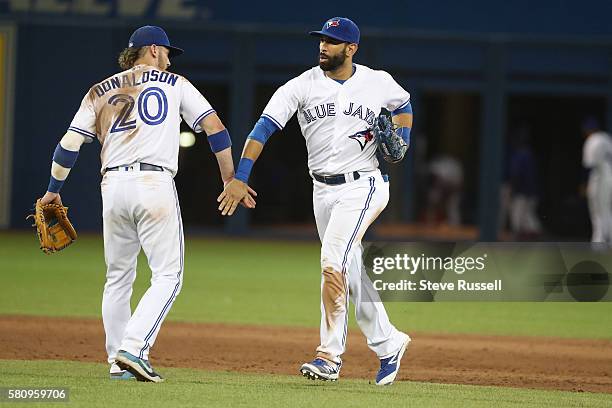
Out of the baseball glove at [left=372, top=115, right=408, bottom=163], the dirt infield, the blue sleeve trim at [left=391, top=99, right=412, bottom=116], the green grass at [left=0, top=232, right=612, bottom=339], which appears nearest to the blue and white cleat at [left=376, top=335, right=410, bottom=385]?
the dirt infield

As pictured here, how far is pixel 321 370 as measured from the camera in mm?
7094

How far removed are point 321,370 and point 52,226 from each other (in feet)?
6.71

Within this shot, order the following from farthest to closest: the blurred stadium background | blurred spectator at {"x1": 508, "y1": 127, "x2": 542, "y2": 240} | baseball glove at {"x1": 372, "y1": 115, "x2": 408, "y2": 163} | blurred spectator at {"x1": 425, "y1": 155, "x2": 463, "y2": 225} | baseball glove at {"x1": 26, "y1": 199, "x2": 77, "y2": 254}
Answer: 1. blurred spectator at {"x1": 425, "y1": 155, "x2": 463, "y2": 225}
2. blurred spectator at {"x1": 508, "y1": 127, "x2": 542, "y2": 240}
3. the blurred stadium background
4. baseball glove at {"x1": 26, "y1": 199, "x2": 77, "y2": 254}
5. baseball glove at {"x1": 372, "y1": 115, "x2": 408, "y2": 163}

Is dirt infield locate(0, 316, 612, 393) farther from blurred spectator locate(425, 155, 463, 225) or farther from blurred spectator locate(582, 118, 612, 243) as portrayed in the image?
blurred spectator locate(425, 155, 463, 225)

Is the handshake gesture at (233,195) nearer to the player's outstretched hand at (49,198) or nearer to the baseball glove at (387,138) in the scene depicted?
the baseball glove at (387,138)

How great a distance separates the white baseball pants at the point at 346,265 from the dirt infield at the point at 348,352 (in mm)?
758

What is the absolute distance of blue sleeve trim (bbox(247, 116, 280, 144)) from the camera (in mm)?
7141

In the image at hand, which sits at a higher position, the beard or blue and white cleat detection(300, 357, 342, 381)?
the beard

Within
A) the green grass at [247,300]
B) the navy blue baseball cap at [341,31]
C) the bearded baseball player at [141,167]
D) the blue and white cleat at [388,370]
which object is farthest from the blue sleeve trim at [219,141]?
the green grass at [247,300]

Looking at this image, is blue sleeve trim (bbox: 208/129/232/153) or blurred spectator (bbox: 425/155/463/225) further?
blurred spectator (bbox: 425/155/463/225)

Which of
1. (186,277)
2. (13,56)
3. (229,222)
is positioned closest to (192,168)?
(229,222)

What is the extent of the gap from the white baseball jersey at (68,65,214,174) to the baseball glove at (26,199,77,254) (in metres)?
0.61

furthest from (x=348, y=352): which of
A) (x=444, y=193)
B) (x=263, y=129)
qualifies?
(x=444, y=193)

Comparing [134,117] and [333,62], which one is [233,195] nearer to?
[134,117]
